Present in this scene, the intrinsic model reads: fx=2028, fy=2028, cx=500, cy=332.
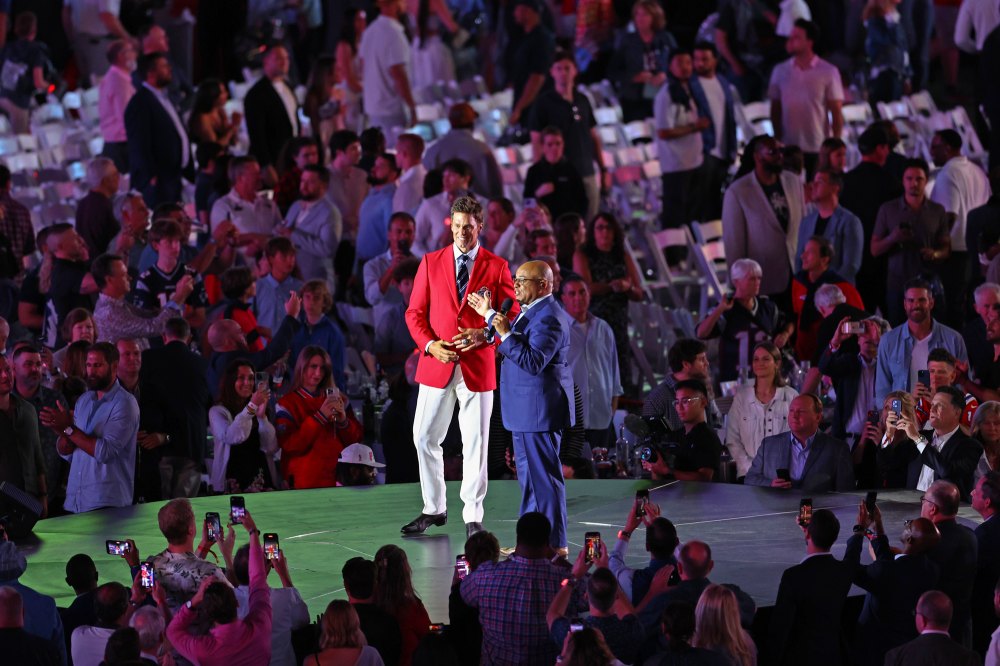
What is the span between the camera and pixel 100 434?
1057 centimetres

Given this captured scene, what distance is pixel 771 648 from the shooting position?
838cm

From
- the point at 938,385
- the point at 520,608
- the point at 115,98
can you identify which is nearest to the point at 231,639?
the point at 520,608

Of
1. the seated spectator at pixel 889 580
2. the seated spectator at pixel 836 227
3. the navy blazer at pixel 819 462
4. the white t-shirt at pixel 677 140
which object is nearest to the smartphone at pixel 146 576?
the seated spectator at pixel 889 580

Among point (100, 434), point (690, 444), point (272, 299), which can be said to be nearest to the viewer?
point (100, 434)

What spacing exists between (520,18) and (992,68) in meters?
4.00

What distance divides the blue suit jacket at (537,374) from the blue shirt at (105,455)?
7.82 feet

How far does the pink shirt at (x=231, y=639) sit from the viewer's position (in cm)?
767

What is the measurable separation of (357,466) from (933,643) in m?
4.46

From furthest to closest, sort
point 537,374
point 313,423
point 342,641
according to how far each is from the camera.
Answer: point 313,423, point 537,374, point 342,641

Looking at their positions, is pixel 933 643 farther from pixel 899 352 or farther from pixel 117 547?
pixel 899 352

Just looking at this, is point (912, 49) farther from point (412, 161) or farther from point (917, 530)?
point (917, 530)

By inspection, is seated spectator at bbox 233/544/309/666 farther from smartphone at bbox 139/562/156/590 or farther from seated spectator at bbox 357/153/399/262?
seated spectator at bbox 357/153/399/262

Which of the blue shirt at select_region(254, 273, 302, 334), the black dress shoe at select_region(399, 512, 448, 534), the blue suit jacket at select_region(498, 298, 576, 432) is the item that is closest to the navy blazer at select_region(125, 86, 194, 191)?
the blue shirt at select_region(254, 273, 302, 334)

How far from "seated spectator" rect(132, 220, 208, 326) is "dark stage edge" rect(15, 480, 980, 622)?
1754 mm
